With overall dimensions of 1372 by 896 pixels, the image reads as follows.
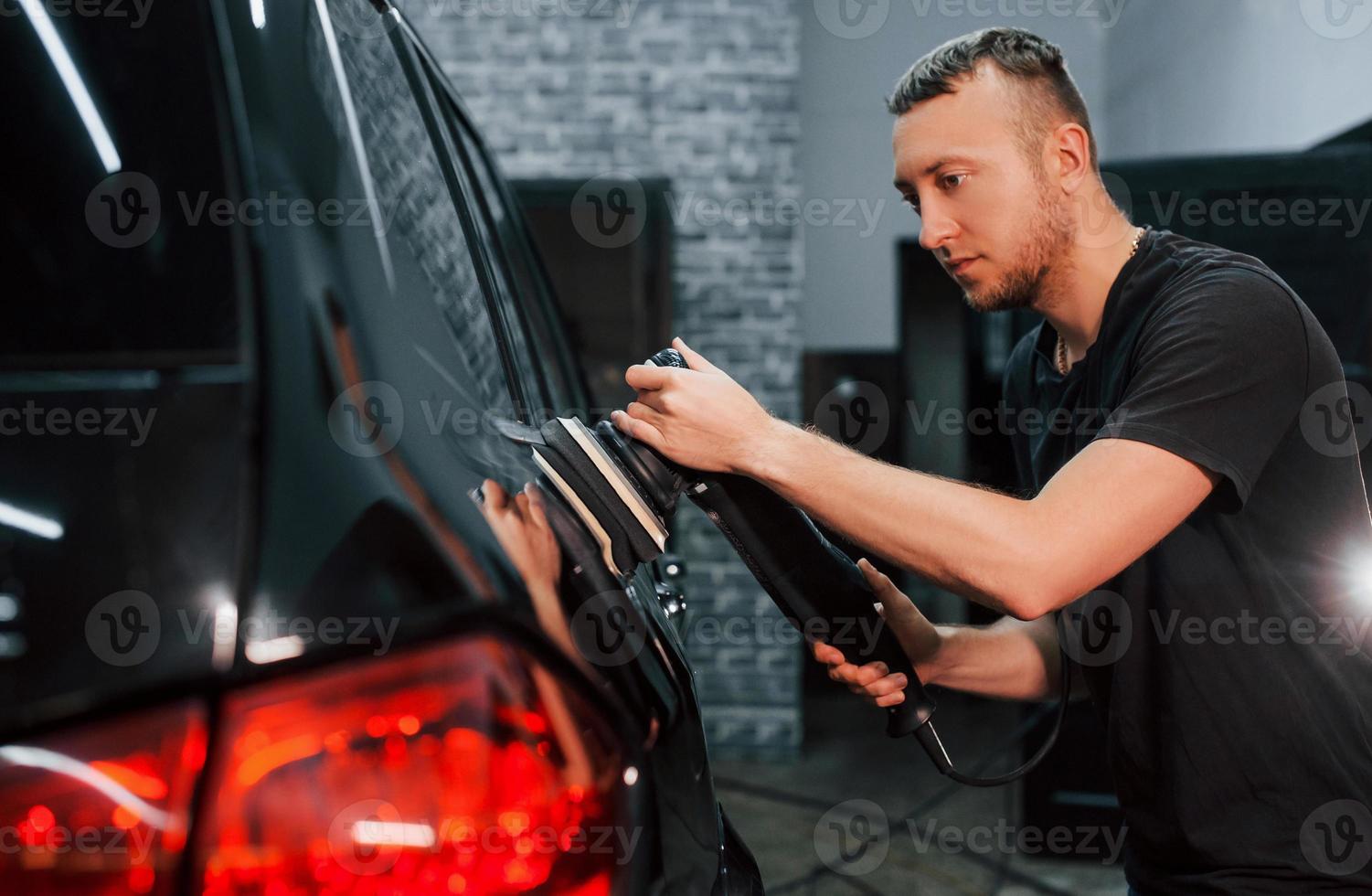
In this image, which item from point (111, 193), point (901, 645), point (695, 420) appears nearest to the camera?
point (111, 193)

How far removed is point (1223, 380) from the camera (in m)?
1.16

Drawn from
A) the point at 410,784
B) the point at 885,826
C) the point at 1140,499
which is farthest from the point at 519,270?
the point at 885,826

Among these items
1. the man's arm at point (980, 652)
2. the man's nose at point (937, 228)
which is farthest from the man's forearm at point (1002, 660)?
the man's nose at point (937, 228)

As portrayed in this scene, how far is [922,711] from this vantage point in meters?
1.32

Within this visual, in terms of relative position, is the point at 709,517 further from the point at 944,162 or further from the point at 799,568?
the point at 944,162

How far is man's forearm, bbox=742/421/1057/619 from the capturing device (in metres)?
1.10

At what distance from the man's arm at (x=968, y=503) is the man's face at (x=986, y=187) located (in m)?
0.40

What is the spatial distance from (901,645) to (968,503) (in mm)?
321

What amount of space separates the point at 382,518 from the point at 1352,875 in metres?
1.14

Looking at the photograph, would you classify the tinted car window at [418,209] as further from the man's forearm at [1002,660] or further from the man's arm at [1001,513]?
the man's forearm at [1002,660]

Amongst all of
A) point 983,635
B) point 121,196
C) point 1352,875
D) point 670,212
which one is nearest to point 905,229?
point 670,212

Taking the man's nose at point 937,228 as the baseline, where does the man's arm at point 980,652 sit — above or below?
below

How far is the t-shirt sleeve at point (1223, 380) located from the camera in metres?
1.13

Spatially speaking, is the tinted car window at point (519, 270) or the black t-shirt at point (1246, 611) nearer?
the black t-shirt at point (1246, 611)
